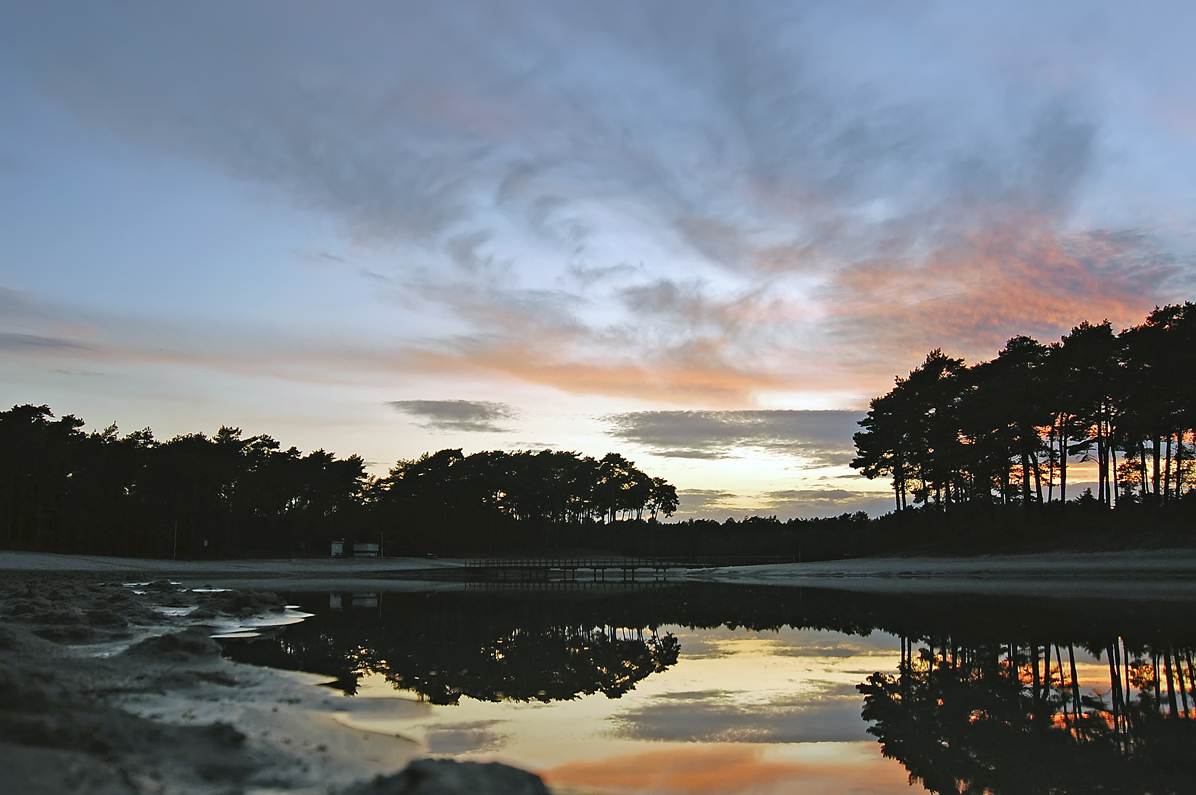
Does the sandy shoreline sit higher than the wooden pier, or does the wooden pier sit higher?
the sandy shoreline

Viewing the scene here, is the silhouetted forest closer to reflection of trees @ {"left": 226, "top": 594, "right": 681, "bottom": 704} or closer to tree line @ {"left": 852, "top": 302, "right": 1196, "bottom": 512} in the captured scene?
tree line @ {"left": 852, "top": 302, "right": 1196, "bottom": 512}

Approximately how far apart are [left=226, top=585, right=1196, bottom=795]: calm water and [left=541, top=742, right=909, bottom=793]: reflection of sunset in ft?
0.09

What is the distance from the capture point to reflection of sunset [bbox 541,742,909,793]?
6742mm

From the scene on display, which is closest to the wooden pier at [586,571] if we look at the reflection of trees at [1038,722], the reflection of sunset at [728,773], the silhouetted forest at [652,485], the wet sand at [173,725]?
the silhouetted forest at [652,485]

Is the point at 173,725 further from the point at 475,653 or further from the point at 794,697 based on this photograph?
the point at 475,653

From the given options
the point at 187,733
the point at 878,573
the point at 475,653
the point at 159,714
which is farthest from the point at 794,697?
the point at 878,573

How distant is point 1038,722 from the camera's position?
29.9 ft

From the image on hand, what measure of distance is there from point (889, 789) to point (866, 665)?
7563 mm

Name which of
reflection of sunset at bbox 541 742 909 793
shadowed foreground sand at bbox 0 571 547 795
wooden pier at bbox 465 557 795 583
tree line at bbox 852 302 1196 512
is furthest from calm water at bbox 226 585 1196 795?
wooden pier at bbox 465 557 795 583

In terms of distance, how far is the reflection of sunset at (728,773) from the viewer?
6.74 m

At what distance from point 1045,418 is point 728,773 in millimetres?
52342

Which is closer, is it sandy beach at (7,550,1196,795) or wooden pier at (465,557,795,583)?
sandy beach at (7,550,1196,795)

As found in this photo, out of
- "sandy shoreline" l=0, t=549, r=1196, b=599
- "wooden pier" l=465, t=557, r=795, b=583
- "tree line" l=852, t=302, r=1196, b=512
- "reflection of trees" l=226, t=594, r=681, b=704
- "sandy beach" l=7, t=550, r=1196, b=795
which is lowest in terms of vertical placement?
"wooden pier" l=465, t=557, r=795, b=583

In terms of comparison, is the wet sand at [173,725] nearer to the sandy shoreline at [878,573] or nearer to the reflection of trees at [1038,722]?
the reflection of trees at [1038,722]
